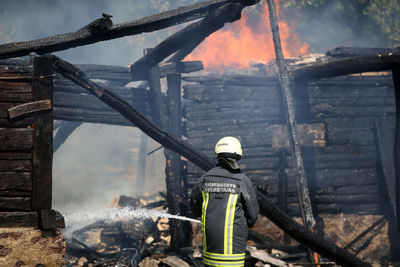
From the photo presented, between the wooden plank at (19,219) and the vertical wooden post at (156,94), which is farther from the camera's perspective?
the vertical wooden post at (156,94)

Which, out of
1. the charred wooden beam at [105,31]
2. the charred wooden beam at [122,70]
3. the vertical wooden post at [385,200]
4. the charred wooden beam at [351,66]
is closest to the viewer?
the charred wooden beam at [105,31]

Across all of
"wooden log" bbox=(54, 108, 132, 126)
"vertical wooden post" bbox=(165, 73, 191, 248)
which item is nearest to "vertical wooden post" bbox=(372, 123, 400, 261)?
"vertical wooden post" bbox=(165, 73, 191, 248)

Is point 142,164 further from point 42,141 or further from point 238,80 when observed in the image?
point 42,141

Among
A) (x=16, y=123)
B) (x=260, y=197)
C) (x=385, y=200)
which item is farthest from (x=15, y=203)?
(x=385, y=200)

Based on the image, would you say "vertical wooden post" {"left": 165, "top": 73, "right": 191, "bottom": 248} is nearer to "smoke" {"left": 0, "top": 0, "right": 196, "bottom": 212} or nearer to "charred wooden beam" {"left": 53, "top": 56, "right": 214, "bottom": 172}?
"charred wooden beam" {"left": 53, "top": 56, "right": 214, "bottom": 172}

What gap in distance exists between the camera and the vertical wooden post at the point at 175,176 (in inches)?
306

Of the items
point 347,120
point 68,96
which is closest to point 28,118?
point 68,96

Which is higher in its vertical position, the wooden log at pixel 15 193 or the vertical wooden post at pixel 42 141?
the vertical wooden post at pixel 42 141

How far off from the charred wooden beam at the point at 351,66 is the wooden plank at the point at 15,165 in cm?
706

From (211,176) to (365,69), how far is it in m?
5.90

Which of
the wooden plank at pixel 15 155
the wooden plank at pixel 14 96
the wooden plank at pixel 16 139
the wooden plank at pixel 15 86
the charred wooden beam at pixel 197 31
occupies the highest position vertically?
the charred wooden beam at pixel 197 31

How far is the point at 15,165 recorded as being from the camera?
4590 mm

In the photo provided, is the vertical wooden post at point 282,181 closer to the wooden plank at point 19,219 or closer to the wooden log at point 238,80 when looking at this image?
the wooden log at point 238,80

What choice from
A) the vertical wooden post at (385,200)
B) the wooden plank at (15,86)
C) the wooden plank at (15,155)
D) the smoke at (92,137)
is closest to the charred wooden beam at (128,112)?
the wooden plank at (15,86)
